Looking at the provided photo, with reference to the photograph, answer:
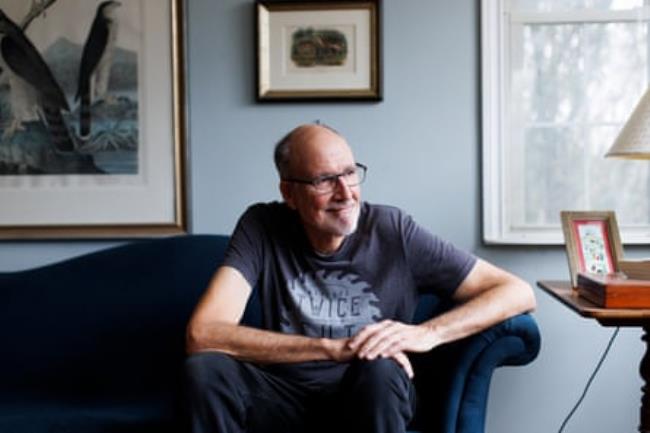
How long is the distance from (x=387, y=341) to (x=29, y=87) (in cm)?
166

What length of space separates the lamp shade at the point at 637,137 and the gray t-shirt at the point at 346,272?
1.63 feet

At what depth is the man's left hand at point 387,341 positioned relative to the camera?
156 centimetres

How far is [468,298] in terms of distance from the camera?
1829mm

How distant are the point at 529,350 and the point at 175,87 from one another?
1446 mm

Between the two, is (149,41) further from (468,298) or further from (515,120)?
(468,298)

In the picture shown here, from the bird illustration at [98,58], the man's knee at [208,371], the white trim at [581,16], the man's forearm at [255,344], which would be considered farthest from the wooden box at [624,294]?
the bird illustration at [98,58]

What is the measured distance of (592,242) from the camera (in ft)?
7.03

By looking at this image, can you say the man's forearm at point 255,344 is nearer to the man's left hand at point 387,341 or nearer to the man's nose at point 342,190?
the man's left hand at point 387,341

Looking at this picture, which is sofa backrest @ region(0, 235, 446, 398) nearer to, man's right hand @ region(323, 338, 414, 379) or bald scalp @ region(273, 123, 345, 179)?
bald scalp @ region(273, 123, 345, 179)

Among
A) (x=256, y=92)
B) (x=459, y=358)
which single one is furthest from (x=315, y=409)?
(x=256, y=92)

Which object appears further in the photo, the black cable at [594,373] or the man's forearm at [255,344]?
the black cable at [594,373]

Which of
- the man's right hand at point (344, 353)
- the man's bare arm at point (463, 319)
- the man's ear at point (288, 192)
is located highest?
the man's ear at point (288, 192)

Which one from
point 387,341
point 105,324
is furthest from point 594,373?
point 105,324

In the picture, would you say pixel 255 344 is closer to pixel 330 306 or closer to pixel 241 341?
pixel 241 341
